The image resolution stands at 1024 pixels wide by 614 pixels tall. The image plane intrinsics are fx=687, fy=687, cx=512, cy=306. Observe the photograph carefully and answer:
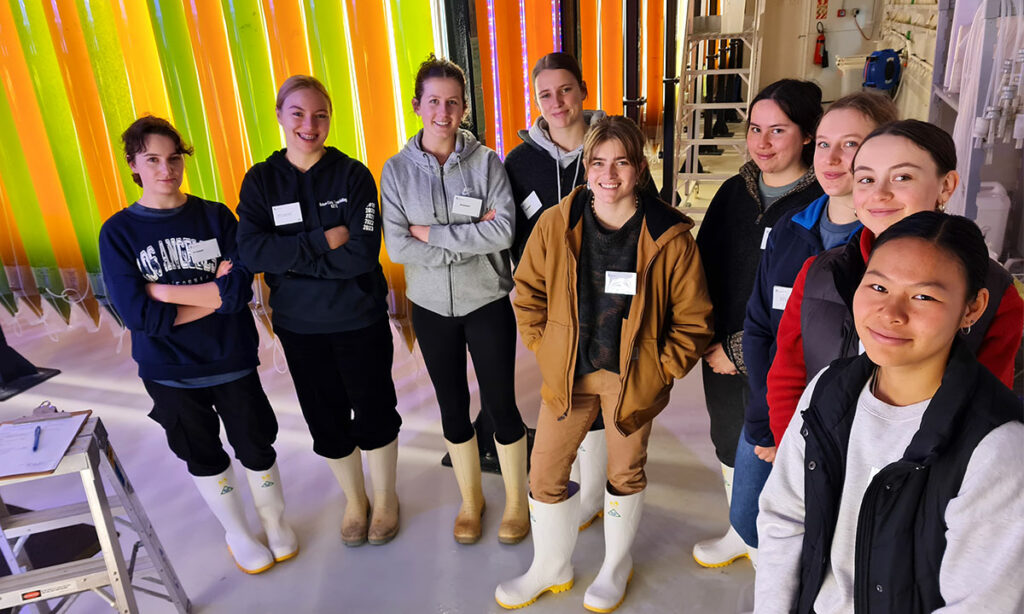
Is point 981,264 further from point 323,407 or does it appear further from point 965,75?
point 965,75

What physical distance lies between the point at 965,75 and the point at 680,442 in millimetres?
1781

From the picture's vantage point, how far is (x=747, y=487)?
1740 mm

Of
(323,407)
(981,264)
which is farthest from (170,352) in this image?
(981,264)

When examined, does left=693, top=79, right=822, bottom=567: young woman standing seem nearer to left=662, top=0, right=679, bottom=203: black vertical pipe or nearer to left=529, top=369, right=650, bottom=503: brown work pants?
left=529, top=369, right=650, bottom=503: brown work pants

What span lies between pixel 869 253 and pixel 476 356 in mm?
1265

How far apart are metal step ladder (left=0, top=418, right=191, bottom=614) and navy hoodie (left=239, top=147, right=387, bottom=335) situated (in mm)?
620

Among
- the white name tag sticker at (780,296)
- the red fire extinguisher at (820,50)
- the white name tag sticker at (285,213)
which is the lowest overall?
the white name tag sticker at (780,296)

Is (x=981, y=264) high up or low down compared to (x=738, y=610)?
up

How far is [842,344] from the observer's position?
1.25 meters

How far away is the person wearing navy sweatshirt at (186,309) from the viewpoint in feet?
6.40

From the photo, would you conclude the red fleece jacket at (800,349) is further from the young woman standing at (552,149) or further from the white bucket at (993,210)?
the white bucket at (993,210)

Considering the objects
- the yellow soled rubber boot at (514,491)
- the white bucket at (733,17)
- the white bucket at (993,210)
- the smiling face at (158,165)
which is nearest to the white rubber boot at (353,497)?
the yellow soled rubber boot at (514,491)

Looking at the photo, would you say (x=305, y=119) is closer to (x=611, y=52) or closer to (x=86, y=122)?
(x=86, y=122)

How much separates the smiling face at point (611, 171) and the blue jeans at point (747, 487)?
2.22 feet
